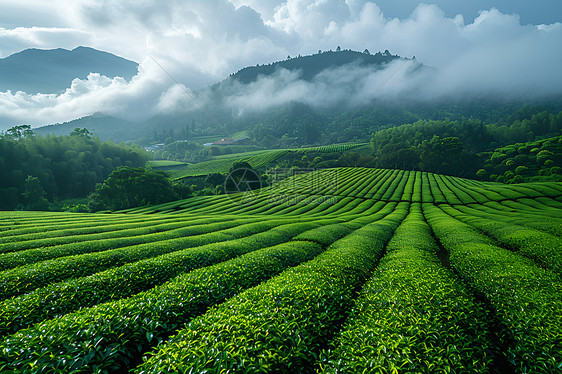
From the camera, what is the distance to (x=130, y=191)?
8012 cm

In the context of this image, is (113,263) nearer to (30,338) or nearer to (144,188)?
(30,338)

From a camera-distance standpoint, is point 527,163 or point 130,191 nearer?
point 130,191

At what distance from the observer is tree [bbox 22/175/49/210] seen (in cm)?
7838

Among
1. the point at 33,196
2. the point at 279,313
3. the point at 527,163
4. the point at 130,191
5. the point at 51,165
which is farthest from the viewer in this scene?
the point at 527,163

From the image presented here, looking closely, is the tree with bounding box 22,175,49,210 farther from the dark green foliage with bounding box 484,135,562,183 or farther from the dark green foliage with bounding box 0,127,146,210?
the dark green foliage with bounding box 484,135,562,183

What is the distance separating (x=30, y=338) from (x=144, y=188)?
8405cm

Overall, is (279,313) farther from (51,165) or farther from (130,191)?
(51,165)

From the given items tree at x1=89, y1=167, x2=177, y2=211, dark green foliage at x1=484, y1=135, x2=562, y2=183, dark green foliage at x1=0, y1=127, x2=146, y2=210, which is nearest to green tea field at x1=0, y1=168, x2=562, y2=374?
tree at x1=89, y1=167, x2=177, y2=211

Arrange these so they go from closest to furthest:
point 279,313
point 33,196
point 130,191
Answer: point 279,313, point 33,196, point 130,191

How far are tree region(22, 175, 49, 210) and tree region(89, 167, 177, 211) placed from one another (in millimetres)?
14524

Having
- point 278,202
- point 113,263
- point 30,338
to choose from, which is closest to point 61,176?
point 278,202

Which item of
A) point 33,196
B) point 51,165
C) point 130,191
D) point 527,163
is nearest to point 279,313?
point 130,191

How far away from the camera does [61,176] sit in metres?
95.3

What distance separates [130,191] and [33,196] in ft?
109
